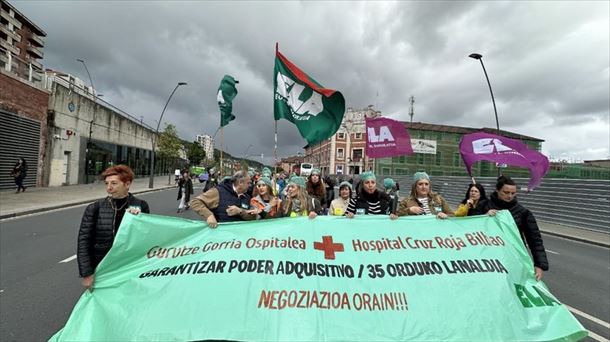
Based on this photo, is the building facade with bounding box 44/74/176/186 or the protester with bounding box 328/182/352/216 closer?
the protester with bounding box 328/182/352/216

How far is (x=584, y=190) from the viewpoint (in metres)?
13.9

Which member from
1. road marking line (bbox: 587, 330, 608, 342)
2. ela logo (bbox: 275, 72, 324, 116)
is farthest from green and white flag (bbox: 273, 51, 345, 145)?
road marking line (bbox: 587, 330, 608, 342)

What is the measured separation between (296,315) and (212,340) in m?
0.64

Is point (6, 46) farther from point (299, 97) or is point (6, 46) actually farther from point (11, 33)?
point (299, 97)

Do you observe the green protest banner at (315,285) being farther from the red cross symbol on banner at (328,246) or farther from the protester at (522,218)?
the protester at (522,218)

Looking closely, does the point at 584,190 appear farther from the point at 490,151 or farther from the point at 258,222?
the point at 258,222

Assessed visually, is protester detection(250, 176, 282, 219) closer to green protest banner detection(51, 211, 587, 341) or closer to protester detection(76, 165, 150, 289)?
green protest banner detection(51, 211, 587, 341)

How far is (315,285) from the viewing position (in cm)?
278

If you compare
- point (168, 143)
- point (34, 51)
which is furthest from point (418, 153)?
point (34, 51)

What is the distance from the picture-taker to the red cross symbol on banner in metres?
3.16

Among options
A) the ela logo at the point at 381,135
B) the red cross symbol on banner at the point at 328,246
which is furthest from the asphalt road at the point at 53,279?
the ela logo at the point at 381,135

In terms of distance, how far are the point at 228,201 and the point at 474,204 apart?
10.9 feet

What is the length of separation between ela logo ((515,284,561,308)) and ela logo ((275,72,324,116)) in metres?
3.71

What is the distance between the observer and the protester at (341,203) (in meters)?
5.02
